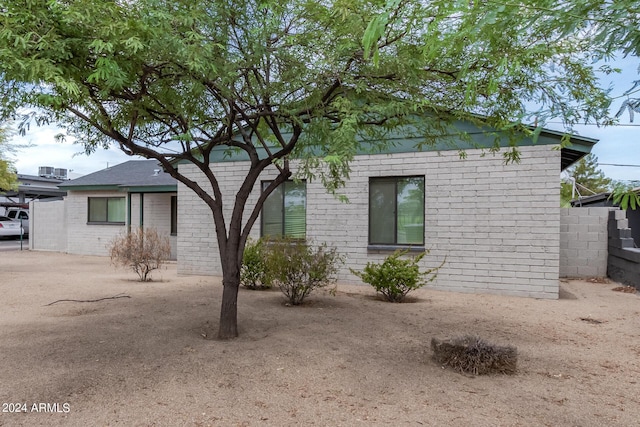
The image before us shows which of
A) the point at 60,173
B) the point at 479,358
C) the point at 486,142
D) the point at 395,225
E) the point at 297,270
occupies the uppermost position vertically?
the point at 60,173

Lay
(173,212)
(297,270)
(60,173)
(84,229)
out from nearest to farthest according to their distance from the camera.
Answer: (297,270)
(173,212)
(84,229)
(60,173)

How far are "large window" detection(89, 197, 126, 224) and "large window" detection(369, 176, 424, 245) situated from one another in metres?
11.9

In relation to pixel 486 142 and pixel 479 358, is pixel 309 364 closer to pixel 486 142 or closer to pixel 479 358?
pixel 479 358

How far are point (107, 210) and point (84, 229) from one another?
4.29 ft

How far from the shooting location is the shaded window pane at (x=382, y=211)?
31.8 feet

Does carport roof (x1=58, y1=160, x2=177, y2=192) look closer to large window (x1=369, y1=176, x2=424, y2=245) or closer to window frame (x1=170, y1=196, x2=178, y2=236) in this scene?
window frame (x1=170, y1=196, x2=178, y2=236)

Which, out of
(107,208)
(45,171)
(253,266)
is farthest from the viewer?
(45,171)

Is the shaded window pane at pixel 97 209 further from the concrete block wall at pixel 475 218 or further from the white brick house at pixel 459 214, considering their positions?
the concrete block wall at pixel 475 218

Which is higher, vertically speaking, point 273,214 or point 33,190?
point 33,190

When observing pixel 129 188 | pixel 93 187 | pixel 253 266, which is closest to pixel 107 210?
pixel 93 187

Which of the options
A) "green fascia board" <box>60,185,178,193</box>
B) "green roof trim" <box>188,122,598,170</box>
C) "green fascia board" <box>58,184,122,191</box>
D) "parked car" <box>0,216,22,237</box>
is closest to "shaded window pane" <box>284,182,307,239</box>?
"green roof trim" <box>188,122,598,170</box>

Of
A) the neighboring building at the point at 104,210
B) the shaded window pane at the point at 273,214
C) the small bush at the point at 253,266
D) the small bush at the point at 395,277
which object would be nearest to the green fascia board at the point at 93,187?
the neighboring building at the point at 104,210

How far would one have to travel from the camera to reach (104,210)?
1805cm

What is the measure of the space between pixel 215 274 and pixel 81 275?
3.58 m
